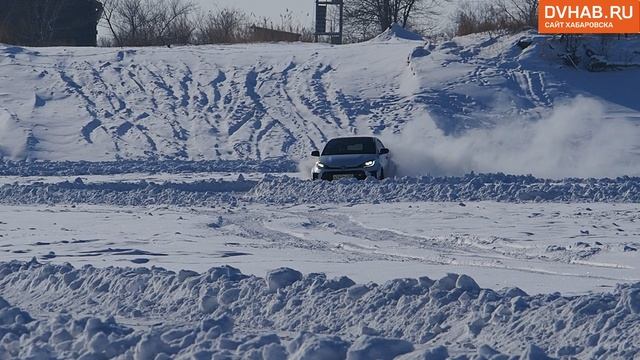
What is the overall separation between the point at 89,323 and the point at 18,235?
982 cm

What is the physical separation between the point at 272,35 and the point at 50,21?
1352 cm

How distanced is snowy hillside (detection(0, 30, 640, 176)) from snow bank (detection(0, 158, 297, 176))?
7.11 ft

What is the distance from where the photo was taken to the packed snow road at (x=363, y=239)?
545 inches

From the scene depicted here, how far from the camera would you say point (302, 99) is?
46.6m

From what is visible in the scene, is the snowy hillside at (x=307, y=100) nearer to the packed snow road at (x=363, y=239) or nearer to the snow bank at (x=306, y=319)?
the packed snow road at (x=363, y=239)

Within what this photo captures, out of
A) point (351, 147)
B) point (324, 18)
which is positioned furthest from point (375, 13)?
point (351, 147)

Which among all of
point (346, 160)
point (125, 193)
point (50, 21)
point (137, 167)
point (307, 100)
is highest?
point (50, 21)

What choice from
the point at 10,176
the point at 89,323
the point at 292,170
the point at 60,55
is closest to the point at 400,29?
the point at 60,55

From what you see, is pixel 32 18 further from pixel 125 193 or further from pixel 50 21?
pixel 125 193

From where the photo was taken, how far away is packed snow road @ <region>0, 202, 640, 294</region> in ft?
45.4

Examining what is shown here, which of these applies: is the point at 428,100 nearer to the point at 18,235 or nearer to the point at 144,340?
the point at 18,235

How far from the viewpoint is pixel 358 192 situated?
80.5ft

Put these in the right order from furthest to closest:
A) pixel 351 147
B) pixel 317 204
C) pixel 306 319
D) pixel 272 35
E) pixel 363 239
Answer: pixel 272 35 < pixel 351 147 < pixel 317 204 < pixel 363 239 < pixel 306 319

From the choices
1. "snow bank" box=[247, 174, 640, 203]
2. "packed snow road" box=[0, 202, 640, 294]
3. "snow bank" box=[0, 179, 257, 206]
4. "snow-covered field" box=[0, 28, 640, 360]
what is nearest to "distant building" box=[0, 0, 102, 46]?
"snow-covered field" box=[0, 28, 640, 360]
